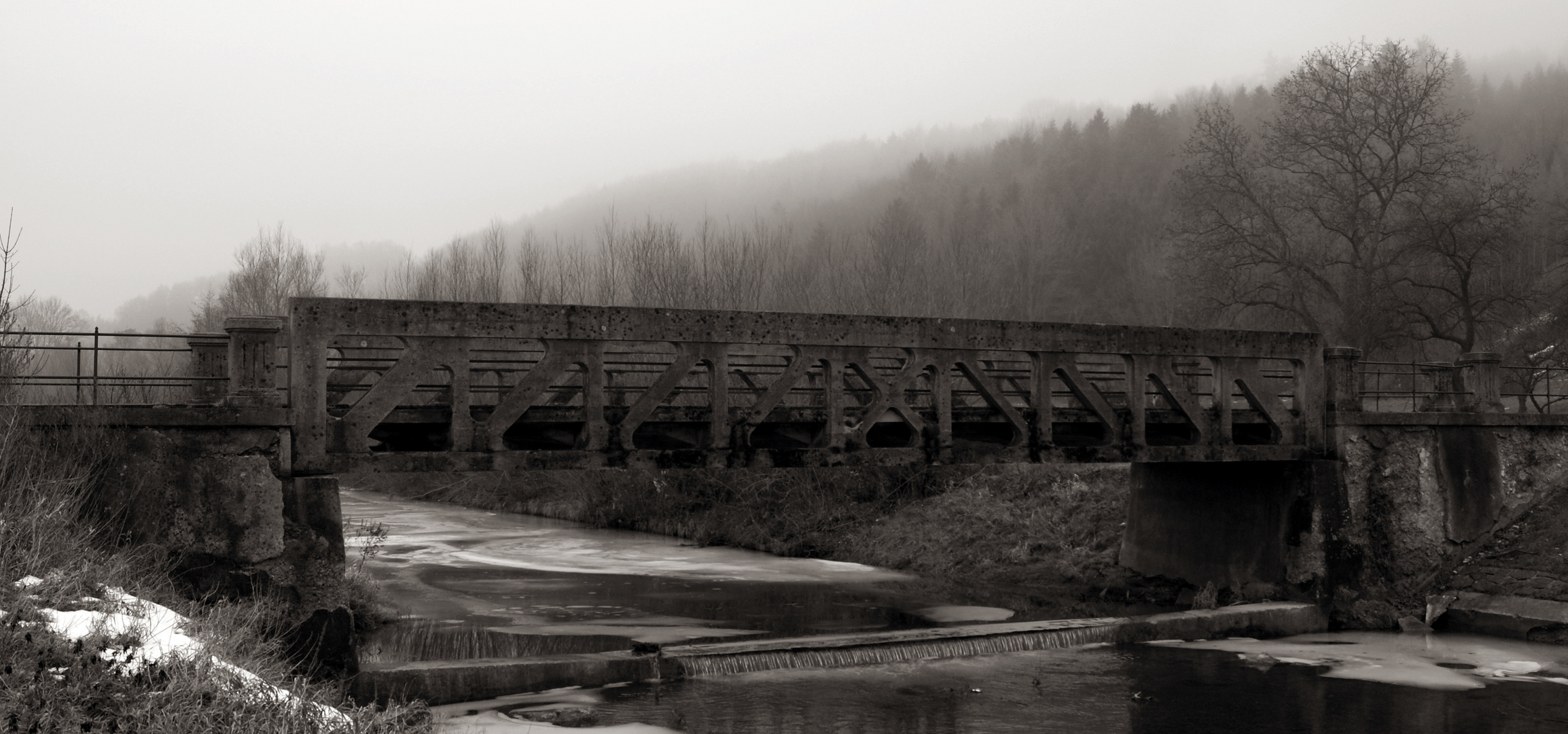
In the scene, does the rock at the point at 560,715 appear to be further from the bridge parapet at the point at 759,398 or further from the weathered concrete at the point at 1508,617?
the weathered concrete at the point at 1508,617

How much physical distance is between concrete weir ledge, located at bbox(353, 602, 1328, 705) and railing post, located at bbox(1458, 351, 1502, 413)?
507 centimetres

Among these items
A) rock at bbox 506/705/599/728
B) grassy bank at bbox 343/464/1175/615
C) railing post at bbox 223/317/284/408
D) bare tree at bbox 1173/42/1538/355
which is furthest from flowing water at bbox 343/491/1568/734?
bare tree at bbox 1173/42/1538/355

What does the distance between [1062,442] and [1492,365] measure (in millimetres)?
8052

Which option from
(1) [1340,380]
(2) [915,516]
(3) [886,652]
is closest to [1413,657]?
(1) [1340,380]

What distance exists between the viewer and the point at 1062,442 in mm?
18906

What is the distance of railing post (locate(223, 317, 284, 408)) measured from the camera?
41.9 feet

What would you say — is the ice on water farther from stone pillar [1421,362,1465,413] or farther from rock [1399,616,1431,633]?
stone pillar [1421,362,1465,413]

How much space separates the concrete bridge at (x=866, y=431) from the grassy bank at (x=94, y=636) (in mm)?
424

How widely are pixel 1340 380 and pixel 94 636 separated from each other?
57.3 feet

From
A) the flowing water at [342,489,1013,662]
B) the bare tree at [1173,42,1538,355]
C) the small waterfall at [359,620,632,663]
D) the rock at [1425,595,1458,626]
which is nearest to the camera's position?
the small waterfall at [359,620,632,663]

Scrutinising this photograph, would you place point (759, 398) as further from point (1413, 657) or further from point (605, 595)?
point (1413, 657)

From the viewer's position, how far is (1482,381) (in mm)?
20922

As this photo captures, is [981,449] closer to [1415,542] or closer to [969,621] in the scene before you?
[969,621]

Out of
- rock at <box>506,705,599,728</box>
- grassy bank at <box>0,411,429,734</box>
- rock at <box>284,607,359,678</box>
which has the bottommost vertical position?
rock at <box>506,705,599,728</box>
